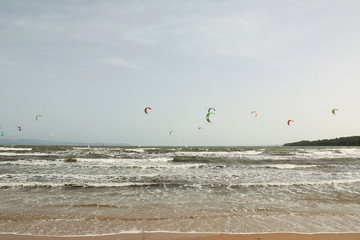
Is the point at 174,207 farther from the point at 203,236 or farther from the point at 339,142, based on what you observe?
the point at 339,142

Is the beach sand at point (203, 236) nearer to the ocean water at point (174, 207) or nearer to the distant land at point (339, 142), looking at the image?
the ocean water at point (174, 207)

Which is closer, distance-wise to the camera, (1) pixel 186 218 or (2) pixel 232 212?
(1) pixel 186 218

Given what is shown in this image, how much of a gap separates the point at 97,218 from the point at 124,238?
4.78 ft

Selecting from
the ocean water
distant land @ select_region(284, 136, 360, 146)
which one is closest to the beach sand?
the ocean water

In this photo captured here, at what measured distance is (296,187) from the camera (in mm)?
9875

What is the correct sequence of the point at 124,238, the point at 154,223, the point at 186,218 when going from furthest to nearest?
the point at 186,218 → the point at 154,223 → the point at 124,238

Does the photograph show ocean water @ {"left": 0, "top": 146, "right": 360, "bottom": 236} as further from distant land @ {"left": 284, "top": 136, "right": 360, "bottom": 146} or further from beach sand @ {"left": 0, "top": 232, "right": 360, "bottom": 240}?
distant land @ {"left": 284, "top": 136, "right": 360, "bottom": 146}

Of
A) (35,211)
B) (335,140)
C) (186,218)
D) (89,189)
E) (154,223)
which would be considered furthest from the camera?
(335,140)

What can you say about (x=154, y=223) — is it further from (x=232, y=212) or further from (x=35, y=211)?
(x=35, y=211)

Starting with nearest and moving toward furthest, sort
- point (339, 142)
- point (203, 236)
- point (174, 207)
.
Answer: point (203, 236)
point (174, 207)
point (339, 142)

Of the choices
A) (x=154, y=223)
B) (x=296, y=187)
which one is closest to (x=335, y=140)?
(x=296, y=187)

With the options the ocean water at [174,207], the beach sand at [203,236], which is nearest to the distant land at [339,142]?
the ocean water at [174,207]

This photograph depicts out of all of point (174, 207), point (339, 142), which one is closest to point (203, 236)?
point (174, 207)

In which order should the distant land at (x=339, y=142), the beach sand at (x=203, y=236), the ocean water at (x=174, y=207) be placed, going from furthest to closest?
the distant land at (x=339, y=142)
the ocean water at (x=174, y=207)
the beach sand at (x=203, y=236)
